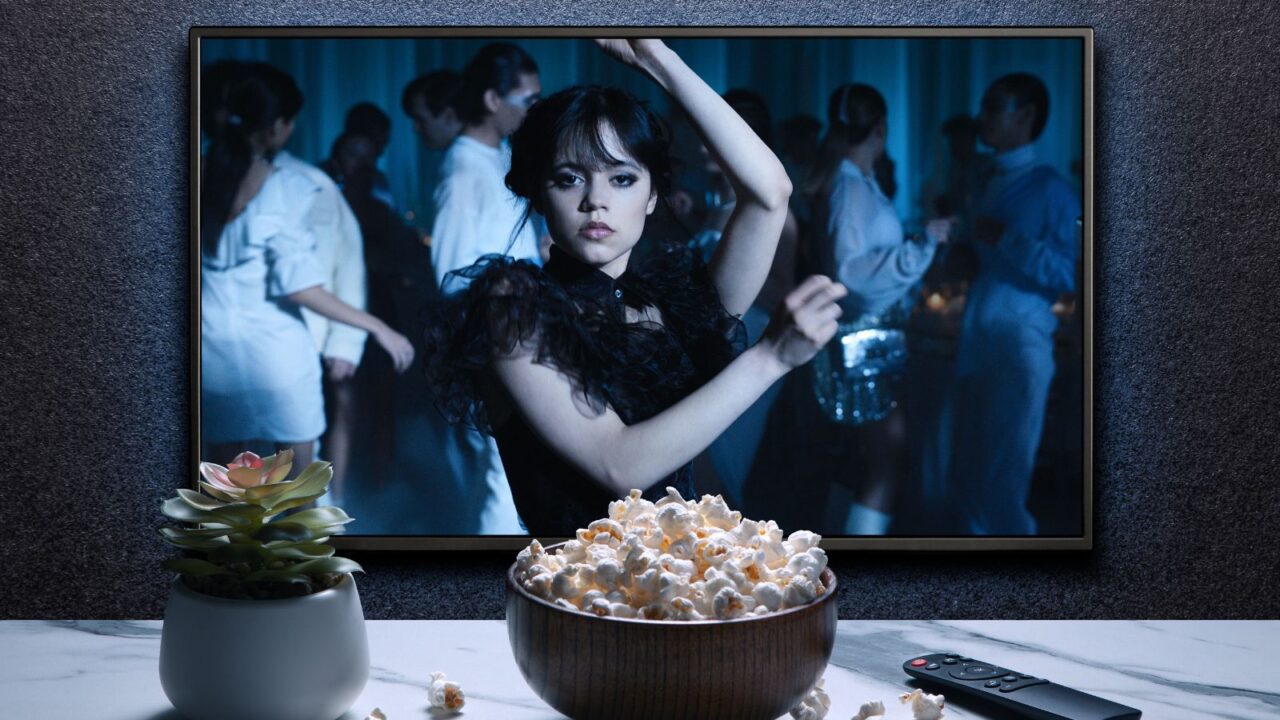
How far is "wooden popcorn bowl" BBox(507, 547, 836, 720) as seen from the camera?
663 mm

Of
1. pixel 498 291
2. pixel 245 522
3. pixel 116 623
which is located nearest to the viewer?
pixel 245 522

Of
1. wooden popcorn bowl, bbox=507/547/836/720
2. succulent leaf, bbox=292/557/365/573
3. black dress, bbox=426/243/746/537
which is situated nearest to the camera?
wooden popcorn bowl, bbox=507/547/836/720

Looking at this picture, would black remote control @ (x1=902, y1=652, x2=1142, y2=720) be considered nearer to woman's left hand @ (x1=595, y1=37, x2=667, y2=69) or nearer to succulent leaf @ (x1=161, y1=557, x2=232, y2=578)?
succulent leaf @ (x1=161, y1=557, x2=232, y2=578)

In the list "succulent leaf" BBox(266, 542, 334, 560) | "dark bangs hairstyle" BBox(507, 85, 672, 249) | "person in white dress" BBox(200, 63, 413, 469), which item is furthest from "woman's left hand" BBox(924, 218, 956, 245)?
"succulent leaf" BBox(266, 542, 334, 560)

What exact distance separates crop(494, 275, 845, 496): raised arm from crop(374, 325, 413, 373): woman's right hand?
16cm

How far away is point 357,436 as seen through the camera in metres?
1.70

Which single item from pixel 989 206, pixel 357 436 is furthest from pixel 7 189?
pixel 989 206

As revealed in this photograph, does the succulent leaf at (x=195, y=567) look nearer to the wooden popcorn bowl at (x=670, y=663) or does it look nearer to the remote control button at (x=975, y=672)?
the wooden popcorn bowl at (x=670, y=663)

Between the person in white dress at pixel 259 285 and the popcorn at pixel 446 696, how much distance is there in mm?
945

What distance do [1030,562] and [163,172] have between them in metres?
1.63

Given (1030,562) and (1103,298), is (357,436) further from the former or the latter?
(1103,298)

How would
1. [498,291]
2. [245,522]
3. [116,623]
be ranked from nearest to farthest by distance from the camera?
[245,522], [116,623], [498,291]

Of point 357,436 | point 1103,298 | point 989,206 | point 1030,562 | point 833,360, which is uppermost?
point 989,206

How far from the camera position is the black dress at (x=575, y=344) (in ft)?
5.48
